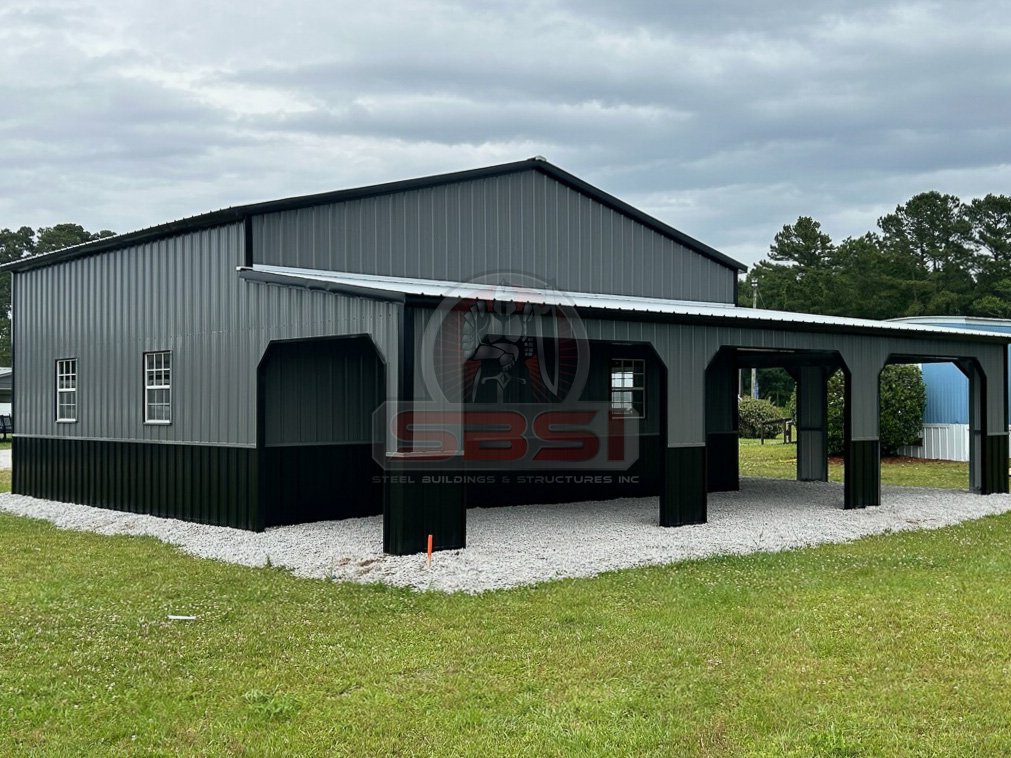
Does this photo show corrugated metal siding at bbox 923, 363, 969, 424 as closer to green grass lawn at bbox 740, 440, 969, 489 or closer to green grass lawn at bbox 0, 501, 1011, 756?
green grass lawn at bbox 740, 440, 969, 489

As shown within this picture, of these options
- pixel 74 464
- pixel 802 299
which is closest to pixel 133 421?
pixel 74 464

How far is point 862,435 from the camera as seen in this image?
14914 millimetres

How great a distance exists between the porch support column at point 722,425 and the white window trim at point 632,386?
1.69 m

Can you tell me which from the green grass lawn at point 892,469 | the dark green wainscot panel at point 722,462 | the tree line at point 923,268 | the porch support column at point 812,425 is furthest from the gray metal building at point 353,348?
the tree line at point 923,268

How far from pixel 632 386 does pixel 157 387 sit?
717cm

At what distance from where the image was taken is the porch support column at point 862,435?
14727 mm

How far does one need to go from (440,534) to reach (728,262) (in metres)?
9.90

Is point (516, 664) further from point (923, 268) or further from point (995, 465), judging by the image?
point (923, 268)

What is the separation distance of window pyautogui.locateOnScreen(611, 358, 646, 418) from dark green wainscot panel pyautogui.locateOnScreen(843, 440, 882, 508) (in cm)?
329

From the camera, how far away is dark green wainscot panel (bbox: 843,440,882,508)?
1485 cm

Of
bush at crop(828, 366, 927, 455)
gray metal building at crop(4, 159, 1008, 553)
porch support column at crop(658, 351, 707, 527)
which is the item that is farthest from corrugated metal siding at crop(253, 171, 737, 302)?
bush at crop(828, 366, 927, 455)

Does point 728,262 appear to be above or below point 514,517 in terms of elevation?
above

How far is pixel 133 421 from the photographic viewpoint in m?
14.5

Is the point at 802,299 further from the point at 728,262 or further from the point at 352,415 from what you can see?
the point at 352,415
